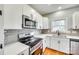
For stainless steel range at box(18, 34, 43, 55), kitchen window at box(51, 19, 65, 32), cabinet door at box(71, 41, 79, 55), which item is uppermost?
kitchen window at box(51, 19, 65, 32)

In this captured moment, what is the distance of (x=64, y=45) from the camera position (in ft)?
7.74

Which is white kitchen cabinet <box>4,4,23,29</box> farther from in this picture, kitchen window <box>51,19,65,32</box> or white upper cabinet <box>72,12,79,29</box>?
white upper cabinet <box>72,12,79,29</box>

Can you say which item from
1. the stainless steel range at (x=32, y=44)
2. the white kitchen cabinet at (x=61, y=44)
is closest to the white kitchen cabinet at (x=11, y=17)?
the stainless steel range at (x=32, y=44)

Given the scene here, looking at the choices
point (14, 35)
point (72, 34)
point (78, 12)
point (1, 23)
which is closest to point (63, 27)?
point (72, 34)

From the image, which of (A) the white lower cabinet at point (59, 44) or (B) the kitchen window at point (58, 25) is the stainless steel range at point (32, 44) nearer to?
(A) the white lower cabinet at point (59, 44)

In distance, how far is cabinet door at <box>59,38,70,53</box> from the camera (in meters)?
2.29

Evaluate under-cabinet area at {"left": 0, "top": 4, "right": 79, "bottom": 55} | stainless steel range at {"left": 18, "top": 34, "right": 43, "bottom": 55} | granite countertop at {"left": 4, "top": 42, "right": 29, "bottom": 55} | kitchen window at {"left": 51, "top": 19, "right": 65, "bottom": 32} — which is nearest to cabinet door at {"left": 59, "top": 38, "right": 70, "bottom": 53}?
under-cabinet area at {"left": 0, "top": 4, "right": 79, "bottom": 55}

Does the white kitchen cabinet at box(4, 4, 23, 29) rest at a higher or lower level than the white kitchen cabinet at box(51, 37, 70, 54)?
higher

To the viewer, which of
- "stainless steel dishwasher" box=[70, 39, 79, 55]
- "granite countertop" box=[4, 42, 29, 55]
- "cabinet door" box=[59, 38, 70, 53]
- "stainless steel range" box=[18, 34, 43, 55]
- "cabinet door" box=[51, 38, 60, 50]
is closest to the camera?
"granite countertop" box=[4, 42, 29, 55]

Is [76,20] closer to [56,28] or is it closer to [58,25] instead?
[58,25]

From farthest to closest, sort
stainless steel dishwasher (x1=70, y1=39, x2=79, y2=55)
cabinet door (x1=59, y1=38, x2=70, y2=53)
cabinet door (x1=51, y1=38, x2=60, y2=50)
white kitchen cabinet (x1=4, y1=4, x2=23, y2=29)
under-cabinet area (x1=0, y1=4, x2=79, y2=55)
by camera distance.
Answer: cabinet door (x1=51, y1=38, x2=60, y2=50) < cabinet door (x1=59, y1=38, x2=70, y2=53) < stainless steel dishwasher (x1=70, y1=39, x2=79, y2=55) < under-cabinet area (x1=0, y1=4, x2=79, y2=55) < white kitchen cabinet (x1=4, y1=4, x2=23, y2=29)

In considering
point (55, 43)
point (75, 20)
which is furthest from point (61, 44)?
point (75, 20)
